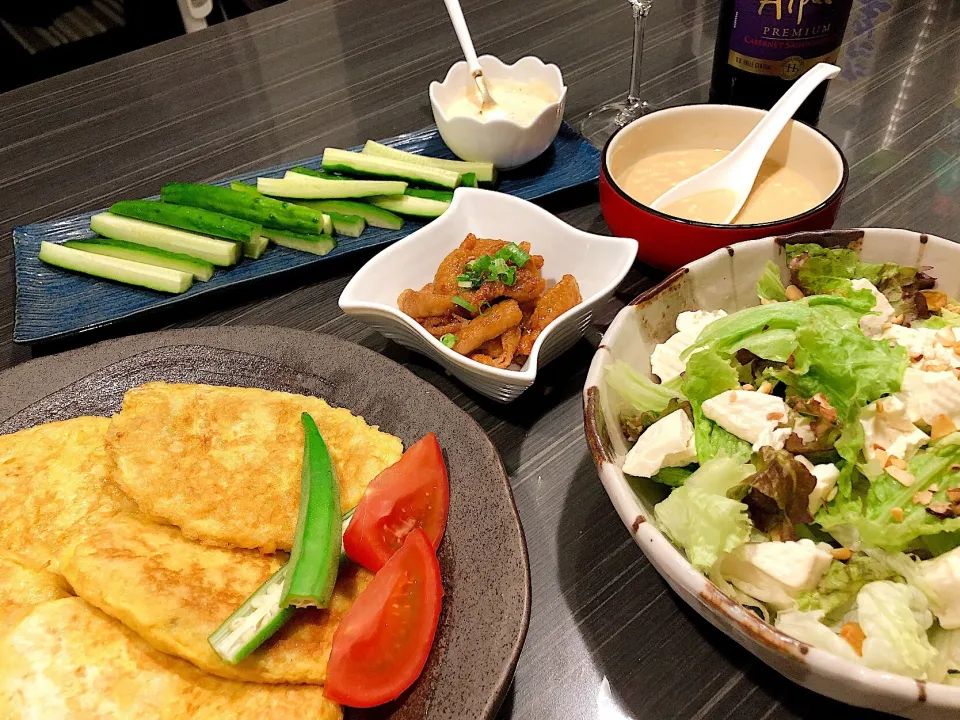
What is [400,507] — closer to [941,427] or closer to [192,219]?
[941,427]

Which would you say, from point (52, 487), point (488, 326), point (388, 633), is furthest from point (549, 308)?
point (52, 487)

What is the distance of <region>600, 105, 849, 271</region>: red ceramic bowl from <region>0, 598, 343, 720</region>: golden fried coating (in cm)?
124

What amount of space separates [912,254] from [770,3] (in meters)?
1.05

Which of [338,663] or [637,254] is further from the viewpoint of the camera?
[637,254]

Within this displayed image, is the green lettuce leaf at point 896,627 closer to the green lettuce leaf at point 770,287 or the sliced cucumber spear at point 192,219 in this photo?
the green lettuce leaf at point 770,287

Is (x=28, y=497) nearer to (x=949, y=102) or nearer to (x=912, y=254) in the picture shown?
(x=912, y=254)

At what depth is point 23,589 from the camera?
1.24 m

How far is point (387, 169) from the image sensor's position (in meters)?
Result: 2.33

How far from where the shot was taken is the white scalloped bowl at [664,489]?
2.88 ft

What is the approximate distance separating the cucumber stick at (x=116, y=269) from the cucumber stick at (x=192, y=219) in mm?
175

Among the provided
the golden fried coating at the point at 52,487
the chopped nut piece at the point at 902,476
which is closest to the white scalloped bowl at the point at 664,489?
the chopped nut piece at the point at 902,476

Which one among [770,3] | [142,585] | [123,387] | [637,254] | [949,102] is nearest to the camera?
[142,585]

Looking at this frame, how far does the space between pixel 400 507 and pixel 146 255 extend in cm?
132

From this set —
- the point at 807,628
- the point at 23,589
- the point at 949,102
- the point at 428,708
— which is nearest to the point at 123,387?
the point at 23,589
